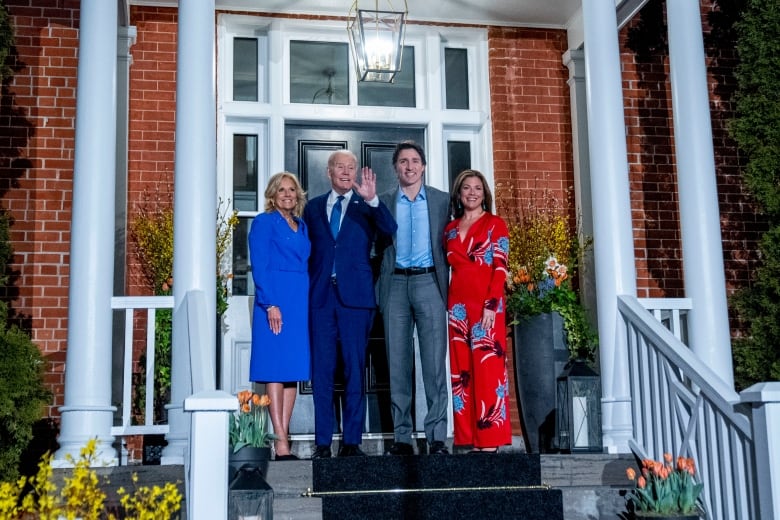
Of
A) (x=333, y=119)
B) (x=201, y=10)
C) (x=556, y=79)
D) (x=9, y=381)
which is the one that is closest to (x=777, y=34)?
(x=556, y=79)

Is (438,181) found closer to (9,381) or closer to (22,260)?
(22,260)

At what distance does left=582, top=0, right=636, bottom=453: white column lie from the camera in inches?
217

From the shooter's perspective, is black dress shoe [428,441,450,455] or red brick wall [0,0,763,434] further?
red brick wall [0,0,763,434]

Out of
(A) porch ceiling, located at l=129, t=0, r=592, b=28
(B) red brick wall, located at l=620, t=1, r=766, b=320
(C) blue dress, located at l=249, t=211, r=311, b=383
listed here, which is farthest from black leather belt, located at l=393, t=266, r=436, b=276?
(A) porch ceiling, located at l=129, t=0, r=592, b=28

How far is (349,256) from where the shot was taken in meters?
5.45

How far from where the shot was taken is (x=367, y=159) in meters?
7.47

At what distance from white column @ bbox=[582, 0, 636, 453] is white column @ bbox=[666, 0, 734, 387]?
1.31 feet

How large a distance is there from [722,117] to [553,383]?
289 centimetres

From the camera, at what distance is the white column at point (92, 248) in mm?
5062

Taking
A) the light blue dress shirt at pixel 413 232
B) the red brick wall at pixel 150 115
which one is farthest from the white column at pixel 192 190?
the red brick wall at pixel 150 115

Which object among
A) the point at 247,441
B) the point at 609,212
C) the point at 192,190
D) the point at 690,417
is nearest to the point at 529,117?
the point at 609,212

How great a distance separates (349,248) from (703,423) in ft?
6.86

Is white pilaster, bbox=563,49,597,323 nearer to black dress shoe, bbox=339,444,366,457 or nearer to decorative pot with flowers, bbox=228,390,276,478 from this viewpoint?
black dress shoe, bbox=339,444,366,457

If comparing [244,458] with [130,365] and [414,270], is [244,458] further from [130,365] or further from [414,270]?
[414,270]
